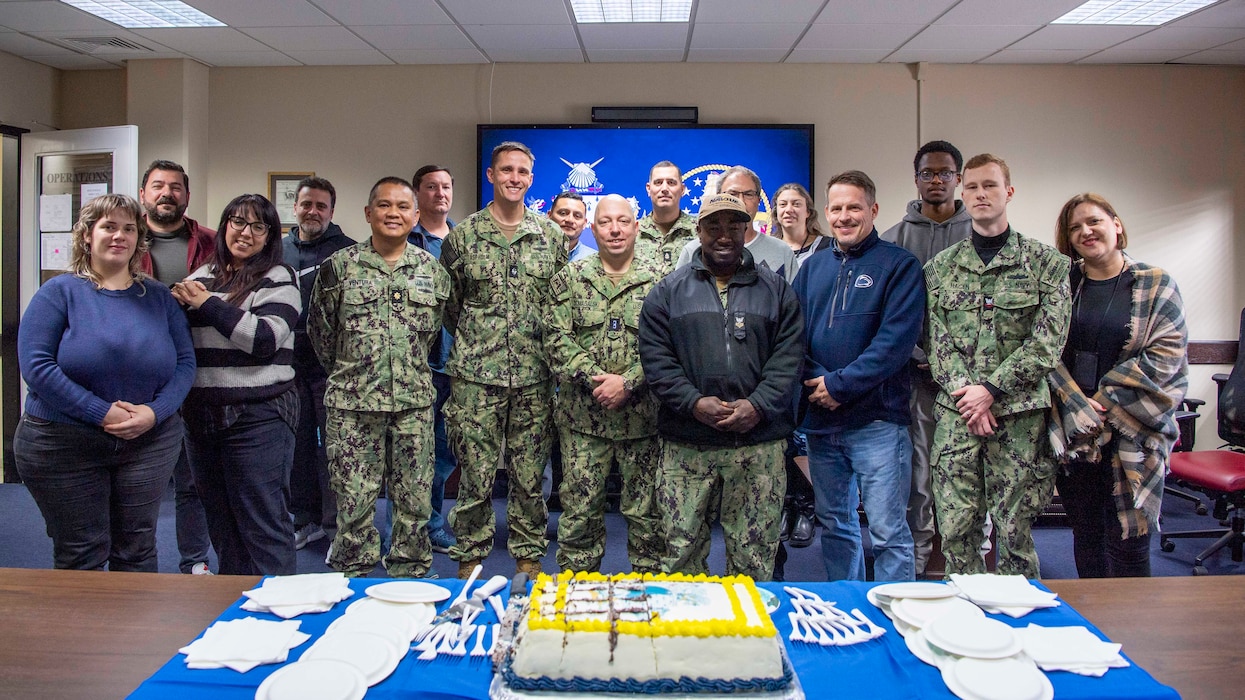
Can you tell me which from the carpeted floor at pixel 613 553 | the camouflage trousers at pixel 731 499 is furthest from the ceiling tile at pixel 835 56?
the camouflage trousers at pixel 731 499

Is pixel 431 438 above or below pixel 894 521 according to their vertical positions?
above

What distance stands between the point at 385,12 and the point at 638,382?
9.95ft

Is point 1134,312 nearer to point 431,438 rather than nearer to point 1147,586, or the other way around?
point 1147,586

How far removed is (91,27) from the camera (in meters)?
4.68

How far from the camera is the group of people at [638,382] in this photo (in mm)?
2316

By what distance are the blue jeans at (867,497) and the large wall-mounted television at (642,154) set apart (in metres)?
3.01

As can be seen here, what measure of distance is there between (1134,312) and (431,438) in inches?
94.2

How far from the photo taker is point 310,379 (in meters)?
3.68

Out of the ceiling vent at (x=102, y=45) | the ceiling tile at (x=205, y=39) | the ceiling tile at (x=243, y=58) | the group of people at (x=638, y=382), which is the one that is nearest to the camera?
the group of people at (x=638, y=382)

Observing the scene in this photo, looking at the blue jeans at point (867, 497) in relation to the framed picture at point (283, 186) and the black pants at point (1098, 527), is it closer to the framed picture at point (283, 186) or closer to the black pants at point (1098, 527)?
the black pants at point (1098, 527)

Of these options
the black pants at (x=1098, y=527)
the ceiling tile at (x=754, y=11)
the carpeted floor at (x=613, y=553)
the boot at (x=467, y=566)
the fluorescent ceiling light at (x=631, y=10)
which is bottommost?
the carpeted floor at (x=613, y=553)

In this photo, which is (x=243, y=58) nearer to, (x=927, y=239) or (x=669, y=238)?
(x=669, y=238)

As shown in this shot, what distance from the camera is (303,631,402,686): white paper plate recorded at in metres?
1.18

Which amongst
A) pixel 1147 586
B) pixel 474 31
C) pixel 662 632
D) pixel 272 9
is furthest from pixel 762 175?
pixel 662 632
